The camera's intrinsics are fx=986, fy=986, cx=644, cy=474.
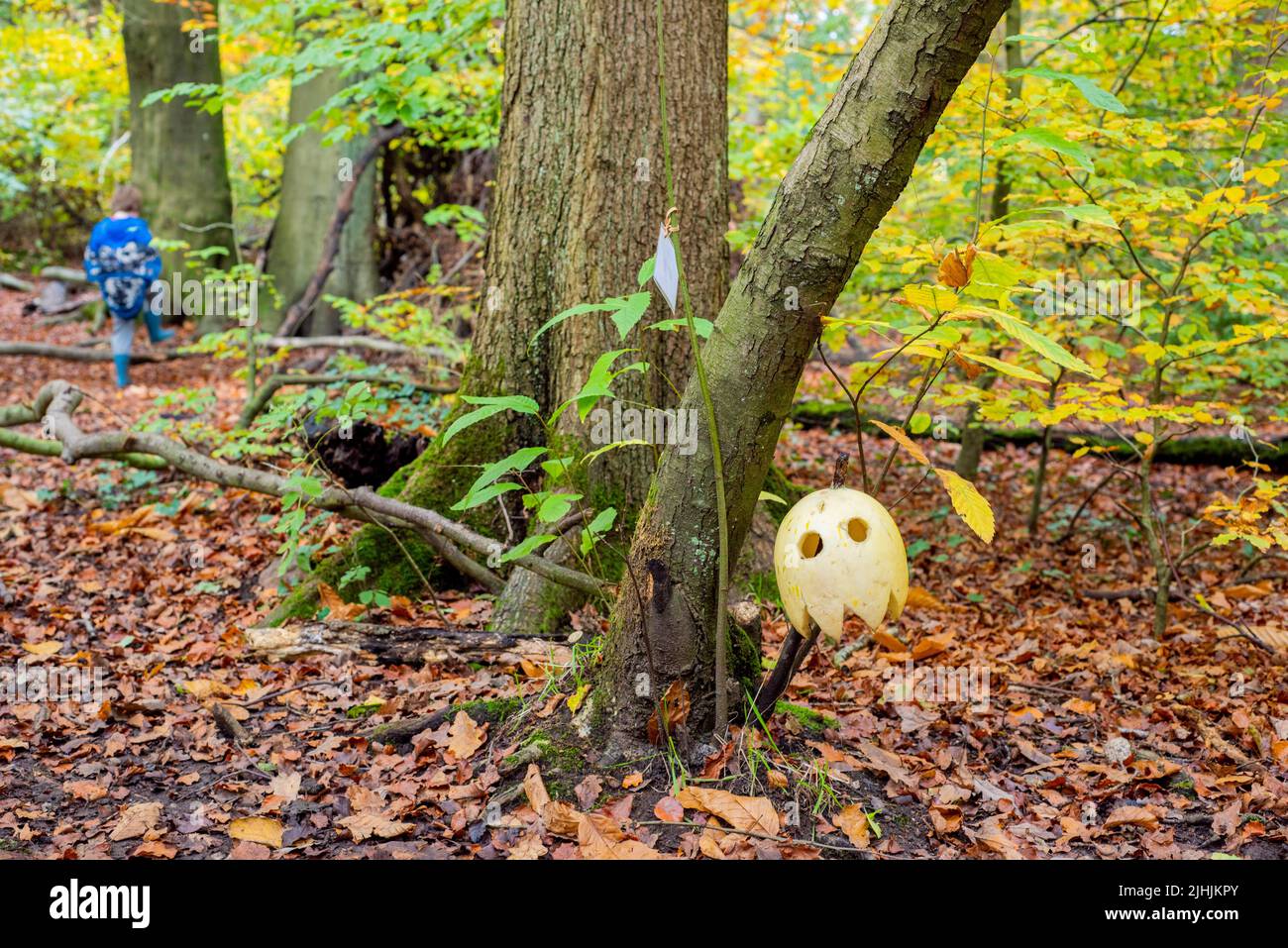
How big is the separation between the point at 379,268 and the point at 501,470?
9019 millimetres

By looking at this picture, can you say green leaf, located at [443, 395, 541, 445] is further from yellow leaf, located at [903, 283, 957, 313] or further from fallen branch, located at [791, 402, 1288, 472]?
fallen branch, located at [791, 402, 1288, 472]

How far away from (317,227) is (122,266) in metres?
2.06

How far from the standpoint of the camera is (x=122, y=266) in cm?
898

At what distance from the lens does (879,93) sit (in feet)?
7.11

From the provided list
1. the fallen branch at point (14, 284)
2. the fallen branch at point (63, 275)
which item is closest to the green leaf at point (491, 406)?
the fallen branch at point (63, 275)

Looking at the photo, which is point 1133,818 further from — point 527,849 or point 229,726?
point 229,726

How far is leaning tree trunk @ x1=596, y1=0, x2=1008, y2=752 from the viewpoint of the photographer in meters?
2.14

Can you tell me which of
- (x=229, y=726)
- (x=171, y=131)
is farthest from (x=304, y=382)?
(x=171, y=131)

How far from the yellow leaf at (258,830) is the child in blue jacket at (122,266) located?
7511mm

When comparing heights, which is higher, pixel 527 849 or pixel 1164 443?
pixel 1164 443

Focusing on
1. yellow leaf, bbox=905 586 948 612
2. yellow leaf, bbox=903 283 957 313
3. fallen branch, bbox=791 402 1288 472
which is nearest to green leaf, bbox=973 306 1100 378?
yellow leaf, bbox=903 283 957 313

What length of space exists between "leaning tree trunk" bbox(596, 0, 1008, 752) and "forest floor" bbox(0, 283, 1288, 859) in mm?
284

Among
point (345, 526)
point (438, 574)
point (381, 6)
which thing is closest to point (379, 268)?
point (381, 6)

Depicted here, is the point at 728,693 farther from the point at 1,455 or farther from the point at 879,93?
the point at 1,455
